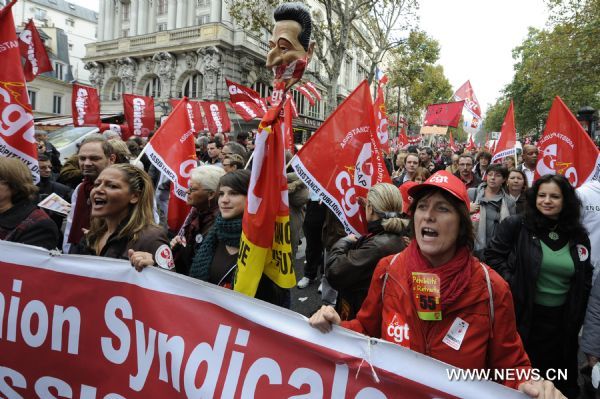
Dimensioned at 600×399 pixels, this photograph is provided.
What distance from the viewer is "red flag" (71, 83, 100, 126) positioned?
1059cm

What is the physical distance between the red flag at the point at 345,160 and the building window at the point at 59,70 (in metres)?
48.5

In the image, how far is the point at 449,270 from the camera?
1803 millimetres

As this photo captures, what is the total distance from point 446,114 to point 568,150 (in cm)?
896

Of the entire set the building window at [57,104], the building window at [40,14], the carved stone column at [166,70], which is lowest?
the building window at [57,104]

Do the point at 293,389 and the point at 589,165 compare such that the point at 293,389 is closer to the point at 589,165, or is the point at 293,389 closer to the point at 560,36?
the point at 589,165

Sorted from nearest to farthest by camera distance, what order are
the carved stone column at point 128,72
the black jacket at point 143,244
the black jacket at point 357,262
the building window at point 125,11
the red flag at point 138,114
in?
the black jacket at point 143,244 → the black jacket at point 357,262 → the red flag at point 138,114 → the carved stone column at point 128,72 → the building window at point 125,11

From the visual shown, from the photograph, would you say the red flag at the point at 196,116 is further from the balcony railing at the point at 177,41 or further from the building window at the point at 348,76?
the building window at the point at 348,76

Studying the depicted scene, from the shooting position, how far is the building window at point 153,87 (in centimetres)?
3180

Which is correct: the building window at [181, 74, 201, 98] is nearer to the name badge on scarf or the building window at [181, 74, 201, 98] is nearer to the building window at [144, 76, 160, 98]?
the building window at [144, 76, 160, 98]

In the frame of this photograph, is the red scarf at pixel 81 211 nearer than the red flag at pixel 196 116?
Yes

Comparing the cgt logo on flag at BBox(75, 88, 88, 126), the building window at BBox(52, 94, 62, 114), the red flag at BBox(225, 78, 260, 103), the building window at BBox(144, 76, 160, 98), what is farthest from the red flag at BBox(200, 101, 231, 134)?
the building window at BBox(52, 94, 62, 114)

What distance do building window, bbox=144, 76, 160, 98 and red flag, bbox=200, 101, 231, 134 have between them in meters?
20.9

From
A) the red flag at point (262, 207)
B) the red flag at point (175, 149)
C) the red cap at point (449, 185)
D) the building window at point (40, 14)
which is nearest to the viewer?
the red cap at point (449, 185)

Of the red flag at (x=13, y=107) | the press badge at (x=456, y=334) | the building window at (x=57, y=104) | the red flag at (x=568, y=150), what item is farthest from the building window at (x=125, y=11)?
the press badge at (x=456, y=334)
